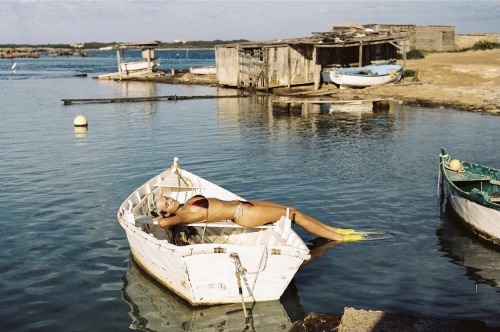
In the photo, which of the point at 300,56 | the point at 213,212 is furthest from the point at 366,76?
the point at 213,212

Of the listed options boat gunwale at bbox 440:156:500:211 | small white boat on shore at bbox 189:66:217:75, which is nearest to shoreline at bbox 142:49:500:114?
boat gunwale at bbox 440:156:500:211

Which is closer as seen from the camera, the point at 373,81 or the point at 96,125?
the point at 96,125

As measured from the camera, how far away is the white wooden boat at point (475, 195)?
11625mm

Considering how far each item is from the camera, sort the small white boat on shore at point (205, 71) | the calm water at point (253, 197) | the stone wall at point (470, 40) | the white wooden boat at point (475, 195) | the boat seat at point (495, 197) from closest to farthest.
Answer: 1. the calm water at point (253, 197)
2. the white wooden boat at point (475, 195)
3. the boat seat at point (495, 197)
4. the small white boat on shore at point (205, 71)
5. the stone wall at point (470, 40)

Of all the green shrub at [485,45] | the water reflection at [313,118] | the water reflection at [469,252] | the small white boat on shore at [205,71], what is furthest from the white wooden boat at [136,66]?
the water reflection at [469,252]

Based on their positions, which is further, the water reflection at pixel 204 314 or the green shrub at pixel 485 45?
the green shrub at pixel 485 45

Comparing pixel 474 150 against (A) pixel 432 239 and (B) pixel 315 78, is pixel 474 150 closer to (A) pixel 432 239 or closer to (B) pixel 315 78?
(A) pixel 432 239

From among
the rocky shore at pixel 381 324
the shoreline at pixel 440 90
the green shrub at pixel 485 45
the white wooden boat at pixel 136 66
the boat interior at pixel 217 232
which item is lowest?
the rocky shore at pixel 381 324

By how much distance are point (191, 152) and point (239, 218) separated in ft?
41.0

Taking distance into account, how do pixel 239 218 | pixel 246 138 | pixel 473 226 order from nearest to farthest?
pixel 239 218 → pixel 473 226 → pixel 246 138

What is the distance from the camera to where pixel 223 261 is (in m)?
8.84

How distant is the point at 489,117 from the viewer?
28953mm

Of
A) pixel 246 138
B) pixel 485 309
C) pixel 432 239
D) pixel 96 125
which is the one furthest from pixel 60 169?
pixel 485 309

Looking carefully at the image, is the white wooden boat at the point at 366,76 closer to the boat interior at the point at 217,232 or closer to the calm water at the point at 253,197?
the calm water at the point at 253,197
